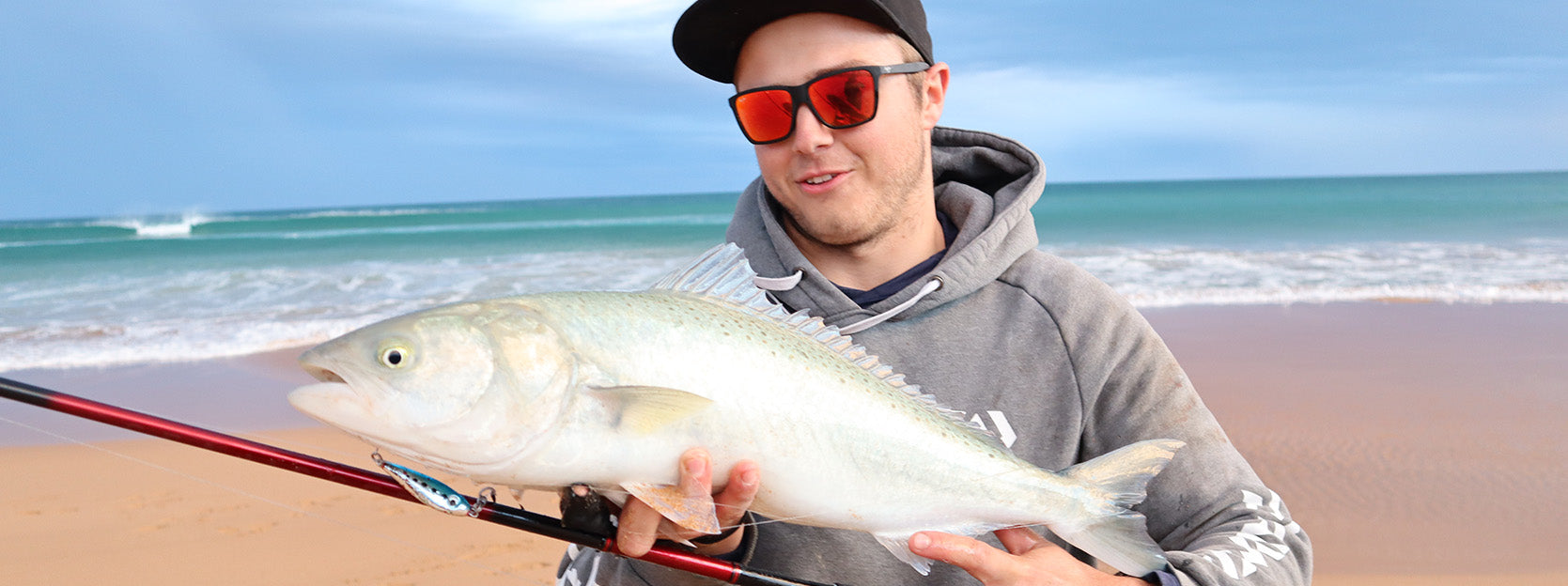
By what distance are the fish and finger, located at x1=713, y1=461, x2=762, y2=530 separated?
0.07 feet

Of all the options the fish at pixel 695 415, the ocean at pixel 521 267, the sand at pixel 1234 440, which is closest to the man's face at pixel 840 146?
the fish at pixel 695 415

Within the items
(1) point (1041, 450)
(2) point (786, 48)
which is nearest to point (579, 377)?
(2) point (786, 48)

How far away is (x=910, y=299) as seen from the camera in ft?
7.16

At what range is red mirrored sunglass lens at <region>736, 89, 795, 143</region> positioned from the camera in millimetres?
2119

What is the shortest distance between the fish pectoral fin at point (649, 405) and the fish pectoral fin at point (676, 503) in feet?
0.36

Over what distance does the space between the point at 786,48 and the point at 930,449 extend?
1.00m

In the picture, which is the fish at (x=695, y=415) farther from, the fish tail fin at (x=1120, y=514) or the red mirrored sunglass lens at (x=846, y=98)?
the red mirrored sunglass lens at (x=846, y=98)

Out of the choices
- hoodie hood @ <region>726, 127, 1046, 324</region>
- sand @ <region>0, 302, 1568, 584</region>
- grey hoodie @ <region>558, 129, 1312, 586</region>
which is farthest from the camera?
sand @ <region>0, 302, 1568, 584</region>

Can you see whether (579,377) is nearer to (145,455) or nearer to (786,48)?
(786,48)

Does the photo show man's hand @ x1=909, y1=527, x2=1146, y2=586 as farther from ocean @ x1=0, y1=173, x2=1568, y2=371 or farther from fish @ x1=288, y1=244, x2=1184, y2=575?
ocean @ x1=0, y1=173, x2=1568, y2=371

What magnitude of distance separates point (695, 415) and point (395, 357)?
0.45 m

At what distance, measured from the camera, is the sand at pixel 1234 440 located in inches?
174

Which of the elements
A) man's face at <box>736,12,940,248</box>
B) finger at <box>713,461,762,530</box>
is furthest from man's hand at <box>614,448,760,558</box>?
man's face at <box>736,12,940,248</box>

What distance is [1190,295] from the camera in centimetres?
1112
